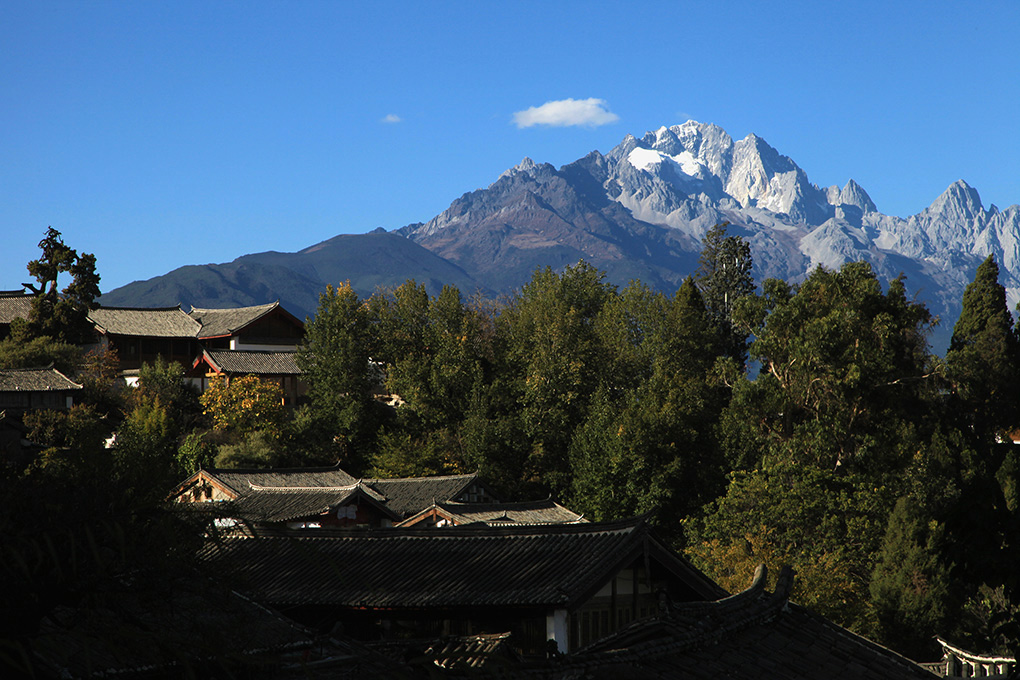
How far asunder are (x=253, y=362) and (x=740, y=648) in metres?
44.4

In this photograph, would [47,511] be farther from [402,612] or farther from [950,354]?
[950,354]

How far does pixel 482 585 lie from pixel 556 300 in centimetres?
3234

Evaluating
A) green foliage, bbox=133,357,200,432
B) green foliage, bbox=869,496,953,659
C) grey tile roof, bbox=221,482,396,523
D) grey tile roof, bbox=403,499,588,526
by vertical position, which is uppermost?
green foliage, bbox=133,357,200,432

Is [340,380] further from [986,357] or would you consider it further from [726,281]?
[986,357]

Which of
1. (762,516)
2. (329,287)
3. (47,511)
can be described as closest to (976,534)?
(47,511)

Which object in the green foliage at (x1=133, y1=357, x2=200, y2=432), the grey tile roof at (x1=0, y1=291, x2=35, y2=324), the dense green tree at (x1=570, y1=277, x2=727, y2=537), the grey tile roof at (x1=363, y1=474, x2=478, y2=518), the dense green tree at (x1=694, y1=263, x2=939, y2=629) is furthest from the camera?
the grey tile roof at (x1=0, y1=291, x2=35, y2=324)

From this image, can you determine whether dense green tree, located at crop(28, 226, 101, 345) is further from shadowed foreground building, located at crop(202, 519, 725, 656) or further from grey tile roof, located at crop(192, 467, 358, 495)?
shadowed foreground building, located at crop(202, 519, 725, 656)

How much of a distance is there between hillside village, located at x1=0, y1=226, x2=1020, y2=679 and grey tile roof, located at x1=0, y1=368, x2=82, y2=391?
137 mm

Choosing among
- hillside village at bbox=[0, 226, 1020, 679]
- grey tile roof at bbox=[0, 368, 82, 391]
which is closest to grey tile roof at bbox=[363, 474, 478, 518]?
hillside village at bbox=[0, 226, 1020, 679]

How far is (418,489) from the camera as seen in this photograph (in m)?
39.2

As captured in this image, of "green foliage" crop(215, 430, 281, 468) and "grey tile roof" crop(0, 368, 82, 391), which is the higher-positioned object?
"grey tile roof" crop(0, 368, 82, 391)

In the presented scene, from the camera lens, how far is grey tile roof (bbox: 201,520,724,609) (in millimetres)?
16375

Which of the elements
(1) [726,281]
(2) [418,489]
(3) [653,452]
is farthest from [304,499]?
(1) [726,281]

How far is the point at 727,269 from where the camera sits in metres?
54.1
